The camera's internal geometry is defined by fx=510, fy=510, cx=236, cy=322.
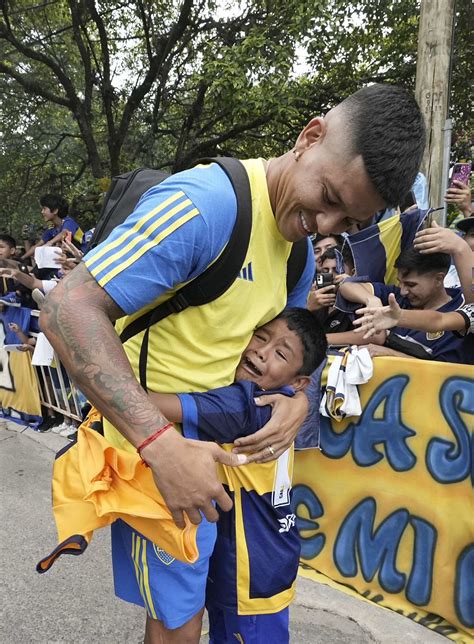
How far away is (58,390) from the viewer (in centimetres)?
507

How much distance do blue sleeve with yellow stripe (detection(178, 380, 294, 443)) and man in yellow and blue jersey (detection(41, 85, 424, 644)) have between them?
39 millimetres

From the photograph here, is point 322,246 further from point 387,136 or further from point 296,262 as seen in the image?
point 387,136

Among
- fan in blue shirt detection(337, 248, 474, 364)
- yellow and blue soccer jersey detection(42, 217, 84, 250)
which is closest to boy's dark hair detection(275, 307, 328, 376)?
fan in blue shirt detection(337, 248, 474, 364)

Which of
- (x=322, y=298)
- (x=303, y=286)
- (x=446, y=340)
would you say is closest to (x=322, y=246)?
(x=322, y=298)

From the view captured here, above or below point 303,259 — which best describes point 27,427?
below

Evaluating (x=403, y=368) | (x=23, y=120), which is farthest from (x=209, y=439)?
(x=23, y=120)

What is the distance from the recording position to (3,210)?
15.0 m

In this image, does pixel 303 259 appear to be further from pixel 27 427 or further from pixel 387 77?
pixel 387 77

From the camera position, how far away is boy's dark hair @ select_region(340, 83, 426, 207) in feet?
3.71

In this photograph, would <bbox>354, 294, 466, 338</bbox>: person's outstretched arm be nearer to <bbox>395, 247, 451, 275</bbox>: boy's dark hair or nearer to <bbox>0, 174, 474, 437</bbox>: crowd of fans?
<bbox>0, 174, 474, 437</bbox>: crowd of fans

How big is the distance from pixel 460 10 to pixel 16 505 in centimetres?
749

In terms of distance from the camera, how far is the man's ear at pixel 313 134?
122cm

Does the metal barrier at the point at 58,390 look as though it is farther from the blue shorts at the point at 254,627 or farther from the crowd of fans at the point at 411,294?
the blue shorts at the point at 254,627

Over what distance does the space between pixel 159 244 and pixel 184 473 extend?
0.47 m
